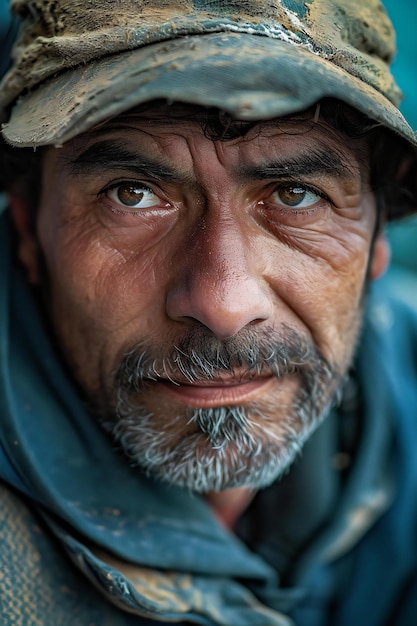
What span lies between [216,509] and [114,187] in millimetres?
943

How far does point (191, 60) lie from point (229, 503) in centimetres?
121

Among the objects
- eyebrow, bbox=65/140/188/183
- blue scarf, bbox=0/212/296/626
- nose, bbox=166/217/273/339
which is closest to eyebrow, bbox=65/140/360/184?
eyebrow, bbox=65/140/188/183

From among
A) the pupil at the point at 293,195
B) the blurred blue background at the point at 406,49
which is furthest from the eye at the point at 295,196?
the blurred blue background at the point at 406,49

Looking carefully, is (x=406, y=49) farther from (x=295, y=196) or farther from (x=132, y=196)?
(x=132, y=196)

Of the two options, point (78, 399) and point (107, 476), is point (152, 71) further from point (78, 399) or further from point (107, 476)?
point (107, 476)

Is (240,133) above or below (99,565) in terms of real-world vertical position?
above

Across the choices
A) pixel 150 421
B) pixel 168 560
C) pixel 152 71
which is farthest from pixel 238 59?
pixel 168 560

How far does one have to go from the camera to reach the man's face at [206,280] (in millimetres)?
1255

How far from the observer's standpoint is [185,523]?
157 centimetres

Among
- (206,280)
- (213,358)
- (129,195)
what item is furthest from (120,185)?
(213,358)

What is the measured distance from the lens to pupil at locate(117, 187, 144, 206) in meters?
1.36

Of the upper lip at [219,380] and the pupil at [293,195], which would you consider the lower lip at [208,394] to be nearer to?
the upper lip at [219,380]

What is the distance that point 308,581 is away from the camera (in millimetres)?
1838

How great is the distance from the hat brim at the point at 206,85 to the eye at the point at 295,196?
23cm
